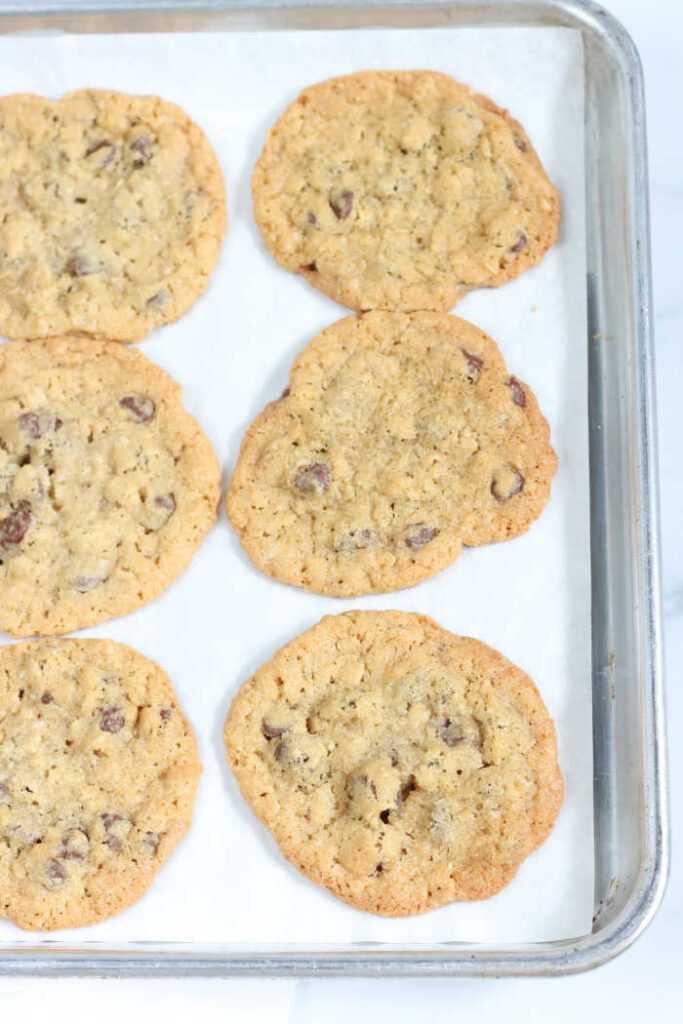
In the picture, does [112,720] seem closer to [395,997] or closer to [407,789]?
[407,789]

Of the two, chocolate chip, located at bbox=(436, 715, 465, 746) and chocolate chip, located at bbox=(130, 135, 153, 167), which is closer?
chocolate chip, located at bbox=(436, 715, 465, 746)

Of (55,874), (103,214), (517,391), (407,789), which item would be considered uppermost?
(103,214)

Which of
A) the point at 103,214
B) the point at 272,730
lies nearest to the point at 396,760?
the point at 272,730

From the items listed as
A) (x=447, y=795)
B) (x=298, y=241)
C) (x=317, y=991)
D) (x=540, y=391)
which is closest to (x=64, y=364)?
(x=298, y=241)

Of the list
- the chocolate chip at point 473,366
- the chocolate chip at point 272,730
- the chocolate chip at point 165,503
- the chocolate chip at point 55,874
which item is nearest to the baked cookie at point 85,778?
the chocolate chip at point 55,874

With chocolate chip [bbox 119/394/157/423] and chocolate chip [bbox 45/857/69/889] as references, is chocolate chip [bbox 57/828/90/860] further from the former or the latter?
chocolate chip [bbox 119/394/157/423]

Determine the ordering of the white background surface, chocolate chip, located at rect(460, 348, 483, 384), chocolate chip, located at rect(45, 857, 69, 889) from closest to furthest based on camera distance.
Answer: chocolate chip, located at rect(45, 857, 69, 889) < the white background surface < chocolate chip, located at rect(460, 348, 483, 384)

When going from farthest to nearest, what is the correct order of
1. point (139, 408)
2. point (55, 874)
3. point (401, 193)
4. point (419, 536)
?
point (401, 193) → point (139, 408) → point (419, 536) → point (55, 874)

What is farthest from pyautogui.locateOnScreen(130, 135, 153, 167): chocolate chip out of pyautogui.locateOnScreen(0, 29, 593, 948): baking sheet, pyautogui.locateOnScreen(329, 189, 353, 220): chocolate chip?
pyautogui.locateOnScreen(329, 189, 353, 220): chocolate chip
